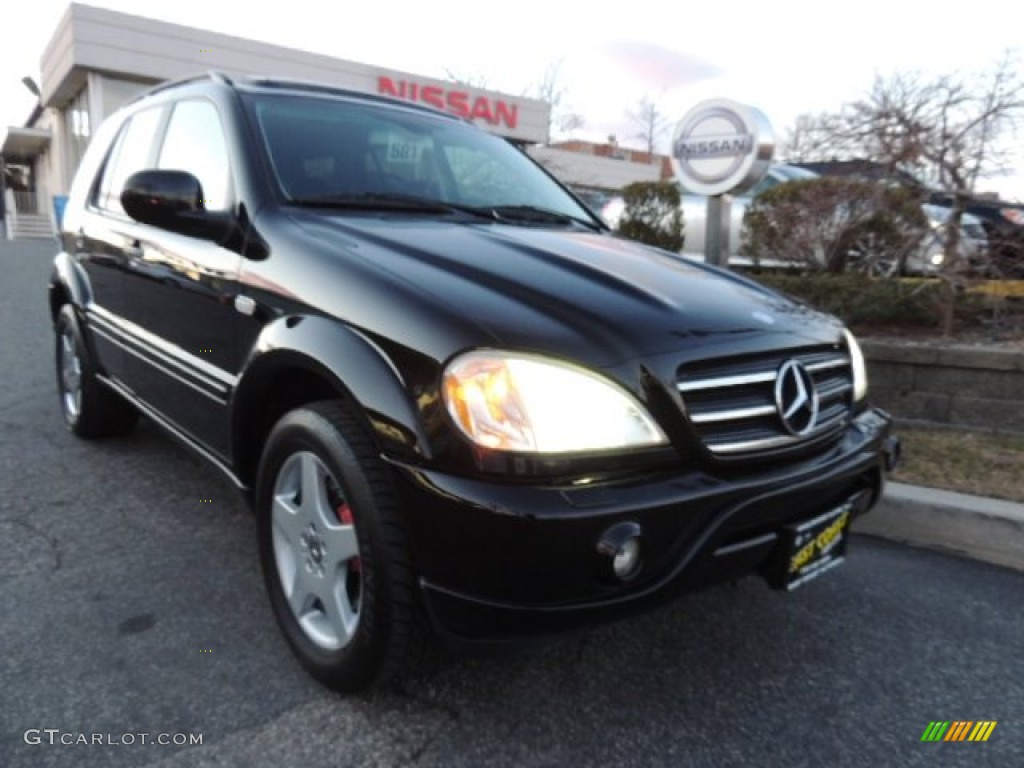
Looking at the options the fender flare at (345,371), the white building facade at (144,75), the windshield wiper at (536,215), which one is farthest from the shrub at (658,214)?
the white building facade at (144,75)

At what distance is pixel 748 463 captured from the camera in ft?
6.51

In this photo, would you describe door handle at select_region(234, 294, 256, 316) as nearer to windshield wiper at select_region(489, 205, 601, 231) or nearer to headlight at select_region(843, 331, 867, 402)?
windshield wiper at select_region(489, 205, 601, 231)

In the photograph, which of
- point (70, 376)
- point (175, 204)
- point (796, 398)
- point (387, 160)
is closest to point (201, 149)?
point (175, 204)

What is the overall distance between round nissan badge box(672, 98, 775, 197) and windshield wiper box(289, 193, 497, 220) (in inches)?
104

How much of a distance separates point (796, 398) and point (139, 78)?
21.4 metres

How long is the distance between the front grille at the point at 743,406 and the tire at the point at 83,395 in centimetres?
309

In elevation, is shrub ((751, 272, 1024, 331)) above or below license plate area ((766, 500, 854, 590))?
above

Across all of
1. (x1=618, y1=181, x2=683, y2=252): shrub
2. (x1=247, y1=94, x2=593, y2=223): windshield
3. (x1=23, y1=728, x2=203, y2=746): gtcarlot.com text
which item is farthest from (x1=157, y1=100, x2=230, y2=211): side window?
(x1=618, y1=181, x2=683, y2=252): shrub

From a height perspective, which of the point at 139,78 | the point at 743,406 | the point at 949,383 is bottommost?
the point at 949,383

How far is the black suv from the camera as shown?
→ 176 cm

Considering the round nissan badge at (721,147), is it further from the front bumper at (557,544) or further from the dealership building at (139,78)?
the dealership building at (139,78)

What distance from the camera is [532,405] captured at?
1777 mm

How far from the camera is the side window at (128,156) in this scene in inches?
139

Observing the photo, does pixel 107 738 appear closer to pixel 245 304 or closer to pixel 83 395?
pixel 245 304
